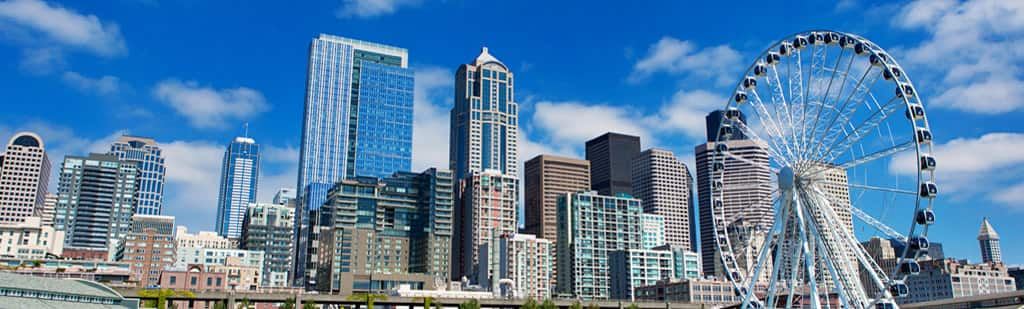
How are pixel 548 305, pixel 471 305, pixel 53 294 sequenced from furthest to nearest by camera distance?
pixel 548 305 < pixel 471 305 < pixel 53 294

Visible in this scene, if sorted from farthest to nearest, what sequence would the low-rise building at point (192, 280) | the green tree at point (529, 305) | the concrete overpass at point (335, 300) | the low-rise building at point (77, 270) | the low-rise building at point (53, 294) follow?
the low-rise building at point (192, 280)
the low-rise building at point (77, 270)
the green tree at point (529, 305)
the concrete overpass at point (335, 300)
the low-rise building at point (53, 294)

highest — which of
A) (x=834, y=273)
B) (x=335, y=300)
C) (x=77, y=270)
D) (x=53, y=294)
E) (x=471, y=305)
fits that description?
(x=77, y=270)

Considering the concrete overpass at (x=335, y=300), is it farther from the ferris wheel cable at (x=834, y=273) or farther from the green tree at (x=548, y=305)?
the ferris wheel cable at (x=834, y=273)

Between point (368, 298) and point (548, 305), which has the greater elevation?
point (368, 298)

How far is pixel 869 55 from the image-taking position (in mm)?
72375

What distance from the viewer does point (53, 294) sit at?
302 ft

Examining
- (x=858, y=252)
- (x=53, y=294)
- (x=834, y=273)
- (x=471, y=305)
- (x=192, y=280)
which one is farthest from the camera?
(x=192, y=280)

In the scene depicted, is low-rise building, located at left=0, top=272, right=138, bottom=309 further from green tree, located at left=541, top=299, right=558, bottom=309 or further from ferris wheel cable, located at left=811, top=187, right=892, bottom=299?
ferris wheel cable, located at left=811, top=187, right=892, bottom=299

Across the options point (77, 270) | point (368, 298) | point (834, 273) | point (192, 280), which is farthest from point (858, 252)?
point (77, 270)

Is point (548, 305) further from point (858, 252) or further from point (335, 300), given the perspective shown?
point (858, 252)

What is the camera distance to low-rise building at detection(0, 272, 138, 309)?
86.8 metres

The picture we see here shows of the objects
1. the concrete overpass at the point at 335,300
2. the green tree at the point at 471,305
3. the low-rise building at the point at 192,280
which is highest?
the low-rise building at the point at 192,280

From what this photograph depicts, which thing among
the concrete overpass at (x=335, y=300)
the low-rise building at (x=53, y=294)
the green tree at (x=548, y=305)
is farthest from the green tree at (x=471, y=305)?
the low-rise building at (x=53, y=294)

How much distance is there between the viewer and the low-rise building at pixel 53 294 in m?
86.8
